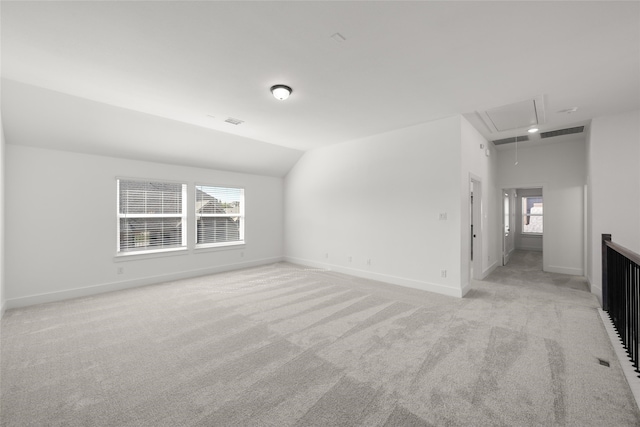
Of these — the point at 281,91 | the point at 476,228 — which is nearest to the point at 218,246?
the point at 281,91

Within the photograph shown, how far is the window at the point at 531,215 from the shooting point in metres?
8.76

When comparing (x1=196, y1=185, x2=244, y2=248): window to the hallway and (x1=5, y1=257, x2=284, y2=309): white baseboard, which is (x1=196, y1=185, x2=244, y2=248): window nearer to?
(x1=5, y1=257, x2=284, y2=309): white baseboard

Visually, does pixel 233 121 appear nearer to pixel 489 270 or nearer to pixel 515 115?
pixel 515 115

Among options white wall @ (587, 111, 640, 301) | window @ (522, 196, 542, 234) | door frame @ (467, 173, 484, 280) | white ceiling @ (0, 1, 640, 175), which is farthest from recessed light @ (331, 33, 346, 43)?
window @ (522, 196, 542, 234)

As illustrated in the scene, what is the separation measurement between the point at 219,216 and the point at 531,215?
32.5ft

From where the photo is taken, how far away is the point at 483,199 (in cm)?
534

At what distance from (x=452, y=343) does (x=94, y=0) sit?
13.6ft

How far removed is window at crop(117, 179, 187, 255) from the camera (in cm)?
480

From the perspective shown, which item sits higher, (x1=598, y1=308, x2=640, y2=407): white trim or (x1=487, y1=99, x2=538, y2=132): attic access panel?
(x1=487, y1=99, x2=538, y2=132): attic access panel

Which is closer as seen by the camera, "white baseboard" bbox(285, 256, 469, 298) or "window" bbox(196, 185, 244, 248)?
"white baseboard" bbox(285, 256, 469, 298)

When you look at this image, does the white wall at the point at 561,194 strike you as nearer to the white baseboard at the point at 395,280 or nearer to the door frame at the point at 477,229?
the door frame at the point at 477,229

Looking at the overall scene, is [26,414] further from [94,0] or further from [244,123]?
[244,123]

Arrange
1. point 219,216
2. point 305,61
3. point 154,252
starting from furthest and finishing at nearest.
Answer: point 219,216
point 154,252
point 305,61

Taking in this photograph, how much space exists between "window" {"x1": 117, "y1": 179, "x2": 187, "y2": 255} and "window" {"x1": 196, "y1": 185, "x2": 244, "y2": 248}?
0.38 meters
